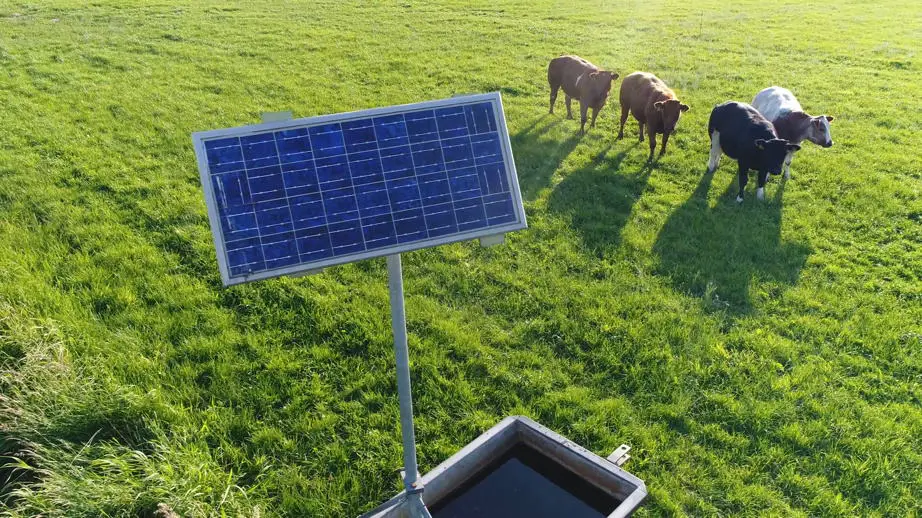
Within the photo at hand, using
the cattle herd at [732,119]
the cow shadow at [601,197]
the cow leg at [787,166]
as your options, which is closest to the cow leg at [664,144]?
the cattle herd at [732,119]

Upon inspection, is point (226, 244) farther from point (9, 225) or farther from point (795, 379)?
point (9, 225)

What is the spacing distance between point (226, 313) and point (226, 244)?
371cm

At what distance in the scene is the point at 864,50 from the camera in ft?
56.6

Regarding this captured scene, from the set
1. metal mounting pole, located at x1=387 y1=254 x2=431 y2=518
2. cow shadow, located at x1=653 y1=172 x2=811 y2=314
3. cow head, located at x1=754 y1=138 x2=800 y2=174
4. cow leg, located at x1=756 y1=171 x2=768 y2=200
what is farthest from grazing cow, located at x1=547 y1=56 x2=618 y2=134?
metal mounting pole, located at x1=387 y1=254 x2=431 y2=518

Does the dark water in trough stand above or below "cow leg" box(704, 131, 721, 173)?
below

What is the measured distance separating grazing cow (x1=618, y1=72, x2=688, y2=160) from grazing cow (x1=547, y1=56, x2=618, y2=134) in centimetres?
42

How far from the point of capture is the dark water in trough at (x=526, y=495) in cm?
439

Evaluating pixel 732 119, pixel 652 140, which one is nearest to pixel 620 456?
pixel 732 119

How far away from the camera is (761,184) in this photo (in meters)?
9.18

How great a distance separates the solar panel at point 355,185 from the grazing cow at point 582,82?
8.20 m

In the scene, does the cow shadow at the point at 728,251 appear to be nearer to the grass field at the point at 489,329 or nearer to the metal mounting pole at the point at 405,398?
the grass field at the point at 489,329

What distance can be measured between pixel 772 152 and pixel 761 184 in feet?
1.92

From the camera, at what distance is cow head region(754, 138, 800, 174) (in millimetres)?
8695

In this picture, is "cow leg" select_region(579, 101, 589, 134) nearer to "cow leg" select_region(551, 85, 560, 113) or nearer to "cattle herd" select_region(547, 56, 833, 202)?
"cattle herd" select_region(547, 56, 833, 202)
